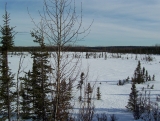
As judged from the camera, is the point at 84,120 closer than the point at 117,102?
Yes

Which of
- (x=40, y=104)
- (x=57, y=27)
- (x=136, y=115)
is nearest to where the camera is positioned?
(x=57, y=27)

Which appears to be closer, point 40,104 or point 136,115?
point 40,104

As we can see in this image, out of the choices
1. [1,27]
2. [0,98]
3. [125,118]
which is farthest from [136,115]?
[1,27]

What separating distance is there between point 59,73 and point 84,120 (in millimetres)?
1493

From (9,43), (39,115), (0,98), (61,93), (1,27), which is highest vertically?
(1,27)

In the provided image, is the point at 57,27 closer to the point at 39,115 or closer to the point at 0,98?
the point at 39,115

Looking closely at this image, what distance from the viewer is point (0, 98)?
714 inches

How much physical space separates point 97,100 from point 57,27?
90.5 ft

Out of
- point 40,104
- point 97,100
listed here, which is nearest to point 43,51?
point 40,104

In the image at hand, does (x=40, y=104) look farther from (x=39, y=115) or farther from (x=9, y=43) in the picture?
(x=9, y=43)

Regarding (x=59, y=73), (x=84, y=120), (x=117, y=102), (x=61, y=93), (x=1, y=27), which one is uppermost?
(x=1, y=27)

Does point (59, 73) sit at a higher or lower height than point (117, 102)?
higher

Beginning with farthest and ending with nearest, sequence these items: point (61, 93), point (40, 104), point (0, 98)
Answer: point (0, 98) < point (40, 104) < point (61, 93)

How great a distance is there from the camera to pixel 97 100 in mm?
32750
